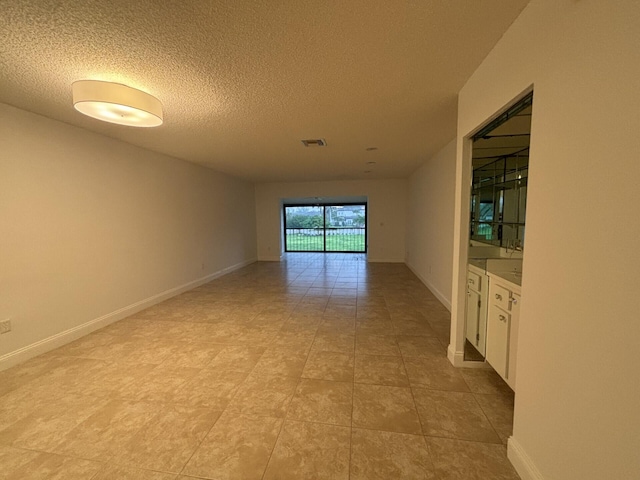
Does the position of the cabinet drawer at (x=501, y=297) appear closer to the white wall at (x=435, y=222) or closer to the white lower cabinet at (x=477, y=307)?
the white lower cabinet at (x=477, y=307)

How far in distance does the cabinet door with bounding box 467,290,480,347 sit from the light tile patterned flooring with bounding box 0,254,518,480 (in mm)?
296

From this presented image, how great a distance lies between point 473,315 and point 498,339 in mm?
416

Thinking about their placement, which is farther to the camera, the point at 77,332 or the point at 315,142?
the point at 315,142

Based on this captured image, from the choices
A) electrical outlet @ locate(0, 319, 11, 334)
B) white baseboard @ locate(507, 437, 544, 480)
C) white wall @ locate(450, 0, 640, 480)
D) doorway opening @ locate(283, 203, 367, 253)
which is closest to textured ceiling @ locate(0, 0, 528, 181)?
white wall @ locate(450, 0, 640, 480)

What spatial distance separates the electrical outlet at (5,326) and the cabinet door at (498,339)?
4108 mm

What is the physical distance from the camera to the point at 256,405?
1771 mm

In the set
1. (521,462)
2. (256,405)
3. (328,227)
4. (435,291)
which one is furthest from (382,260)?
(521,462)

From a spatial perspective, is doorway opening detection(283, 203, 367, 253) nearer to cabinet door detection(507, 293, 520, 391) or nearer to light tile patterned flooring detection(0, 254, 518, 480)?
light tile patterned flooring detection(0, 254, 518, 480)

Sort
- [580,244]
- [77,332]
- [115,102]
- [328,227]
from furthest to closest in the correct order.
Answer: [328,227]
[77,332]
[115,102]
[580,244]

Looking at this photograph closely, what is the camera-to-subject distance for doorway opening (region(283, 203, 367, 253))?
8.96 m

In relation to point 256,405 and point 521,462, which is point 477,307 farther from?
point 256,405

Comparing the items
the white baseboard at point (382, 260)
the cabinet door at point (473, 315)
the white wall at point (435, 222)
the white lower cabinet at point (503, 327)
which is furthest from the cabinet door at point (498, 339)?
the white baseboard at point (382, 260)

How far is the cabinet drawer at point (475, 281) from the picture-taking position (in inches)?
85.6

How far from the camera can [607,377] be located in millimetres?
806
